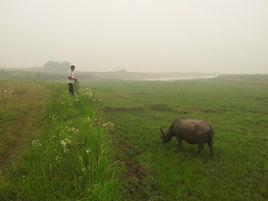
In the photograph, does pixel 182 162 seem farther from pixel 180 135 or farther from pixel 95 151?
pixel 95 151

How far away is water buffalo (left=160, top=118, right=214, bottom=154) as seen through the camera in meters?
15.9

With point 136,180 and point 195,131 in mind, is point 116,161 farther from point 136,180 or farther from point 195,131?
point 195,131

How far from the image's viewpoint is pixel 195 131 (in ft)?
53.0

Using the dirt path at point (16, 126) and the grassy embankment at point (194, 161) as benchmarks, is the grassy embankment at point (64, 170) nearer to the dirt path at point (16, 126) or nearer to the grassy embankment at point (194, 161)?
the dirt path at point (16, 126)

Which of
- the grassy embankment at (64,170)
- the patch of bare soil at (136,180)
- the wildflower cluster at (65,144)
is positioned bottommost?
the patch of bare soil at (136,180)

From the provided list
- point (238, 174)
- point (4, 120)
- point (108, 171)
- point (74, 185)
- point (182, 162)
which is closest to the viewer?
point (74, 185)

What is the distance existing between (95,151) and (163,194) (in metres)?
3.18

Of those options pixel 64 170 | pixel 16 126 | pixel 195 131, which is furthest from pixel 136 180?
pixel 16 126

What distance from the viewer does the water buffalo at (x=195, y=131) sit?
627 inches

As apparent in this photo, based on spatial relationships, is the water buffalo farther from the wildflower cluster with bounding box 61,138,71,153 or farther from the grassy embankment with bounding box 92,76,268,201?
the wildflower cluster with bounding box 61,138,71,153

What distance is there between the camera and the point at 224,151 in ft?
54.9

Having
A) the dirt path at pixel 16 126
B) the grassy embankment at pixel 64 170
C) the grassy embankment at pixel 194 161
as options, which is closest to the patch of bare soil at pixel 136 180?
the grassy embankment at pixel 194 161

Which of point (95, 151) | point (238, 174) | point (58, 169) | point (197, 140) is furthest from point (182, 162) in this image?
point (58, 169)

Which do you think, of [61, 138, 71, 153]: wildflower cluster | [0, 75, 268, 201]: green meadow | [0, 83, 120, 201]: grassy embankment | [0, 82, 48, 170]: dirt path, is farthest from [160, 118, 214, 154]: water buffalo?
[0, 82, 48, 170]: dirt path
